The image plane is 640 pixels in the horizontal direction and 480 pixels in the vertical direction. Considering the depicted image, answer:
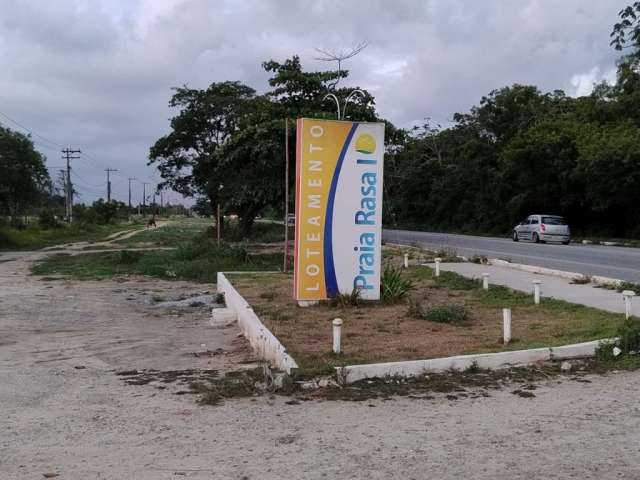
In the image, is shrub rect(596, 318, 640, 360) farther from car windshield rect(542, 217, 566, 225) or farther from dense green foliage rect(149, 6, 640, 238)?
car windshield rect(542, 217, 566, 225)

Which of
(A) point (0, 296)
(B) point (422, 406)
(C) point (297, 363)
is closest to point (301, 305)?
(C) point (297, 363)

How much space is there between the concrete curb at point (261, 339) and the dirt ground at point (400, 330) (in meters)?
0.18

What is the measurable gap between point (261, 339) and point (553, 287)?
7763 millimetres

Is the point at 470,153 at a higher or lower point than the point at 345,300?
higher

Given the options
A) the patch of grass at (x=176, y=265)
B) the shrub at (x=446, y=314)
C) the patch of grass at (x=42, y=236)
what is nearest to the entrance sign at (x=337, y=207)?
the shrub at (x=446, y=314)

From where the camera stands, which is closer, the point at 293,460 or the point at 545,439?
the point at 293,460

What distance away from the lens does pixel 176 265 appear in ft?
83.7

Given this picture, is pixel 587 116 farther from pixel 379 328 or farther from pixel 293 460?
pixel 293 460

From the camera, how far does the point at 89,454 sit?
495 centimetres

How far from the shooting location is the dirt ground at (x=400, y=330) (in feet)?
26.6

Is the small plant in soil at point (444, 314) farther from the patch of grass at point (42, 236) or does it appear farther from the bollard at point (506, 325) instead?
the patch of grass at point (42, 236)

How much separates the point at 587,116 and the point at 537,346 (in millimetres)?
38261

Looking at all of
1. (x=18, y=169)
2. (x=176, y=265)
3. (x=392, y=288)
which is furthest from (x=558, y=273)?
(x=18, y=169)

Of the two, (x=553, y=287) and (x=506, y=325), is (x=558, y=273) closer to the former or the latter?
(x=553, y=287)
